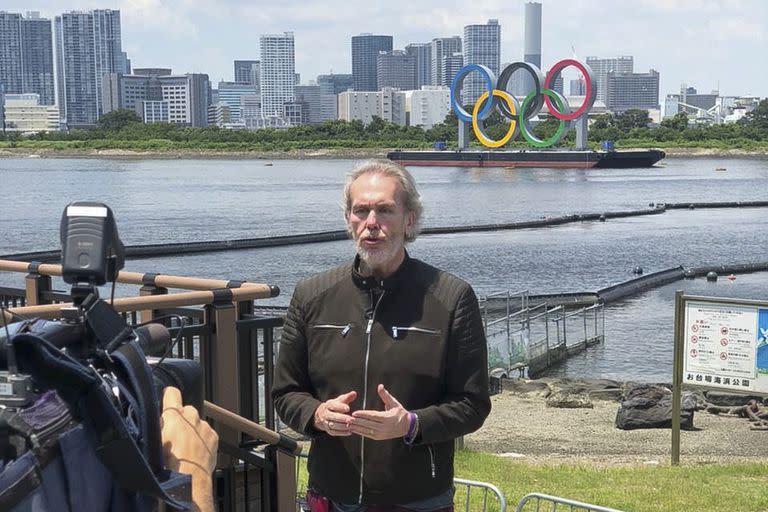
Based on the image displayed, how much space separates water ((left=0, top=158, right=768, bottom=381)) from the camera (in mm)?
35781

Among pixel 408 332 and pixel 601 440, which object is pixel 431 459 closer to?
pixel 408 332

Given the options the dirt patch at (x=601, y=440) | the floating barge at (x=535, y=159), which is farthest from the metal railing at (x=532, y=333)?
the floating barge at (x=535, y=159)

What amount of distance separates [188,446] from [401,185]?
6.60 ft

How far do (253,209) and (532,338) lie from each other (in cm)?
6008

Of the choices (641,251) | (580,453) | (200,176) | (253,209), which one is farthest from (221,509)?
(200,176)

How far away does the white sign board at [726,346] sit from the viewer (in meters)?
10.2

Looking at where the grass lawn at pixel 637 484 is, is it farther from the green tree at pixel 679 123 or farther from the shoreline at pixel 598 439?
the green tree at pixel 679 123

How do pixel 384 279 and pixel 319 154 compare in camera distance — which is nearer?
pixel 384 279

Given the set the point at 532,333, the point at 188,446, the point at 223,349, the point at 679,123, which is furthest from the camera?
the point at 679,123

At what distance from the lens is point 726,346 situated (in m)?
10.4

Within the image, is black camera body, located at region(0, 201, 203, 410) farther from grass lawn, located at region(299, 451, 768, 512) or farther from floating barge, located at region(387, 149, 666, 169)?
floating barge, located at region(387, 149, 666, 169)

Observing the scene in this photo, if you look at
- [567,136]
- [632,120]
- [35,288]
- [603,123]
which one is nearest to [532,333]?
→ [35,288]

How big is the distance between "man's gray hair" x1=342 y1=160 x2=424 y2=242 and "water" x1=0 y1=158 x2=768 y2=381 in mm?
18065

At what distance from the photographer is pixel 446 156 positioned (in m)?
148
